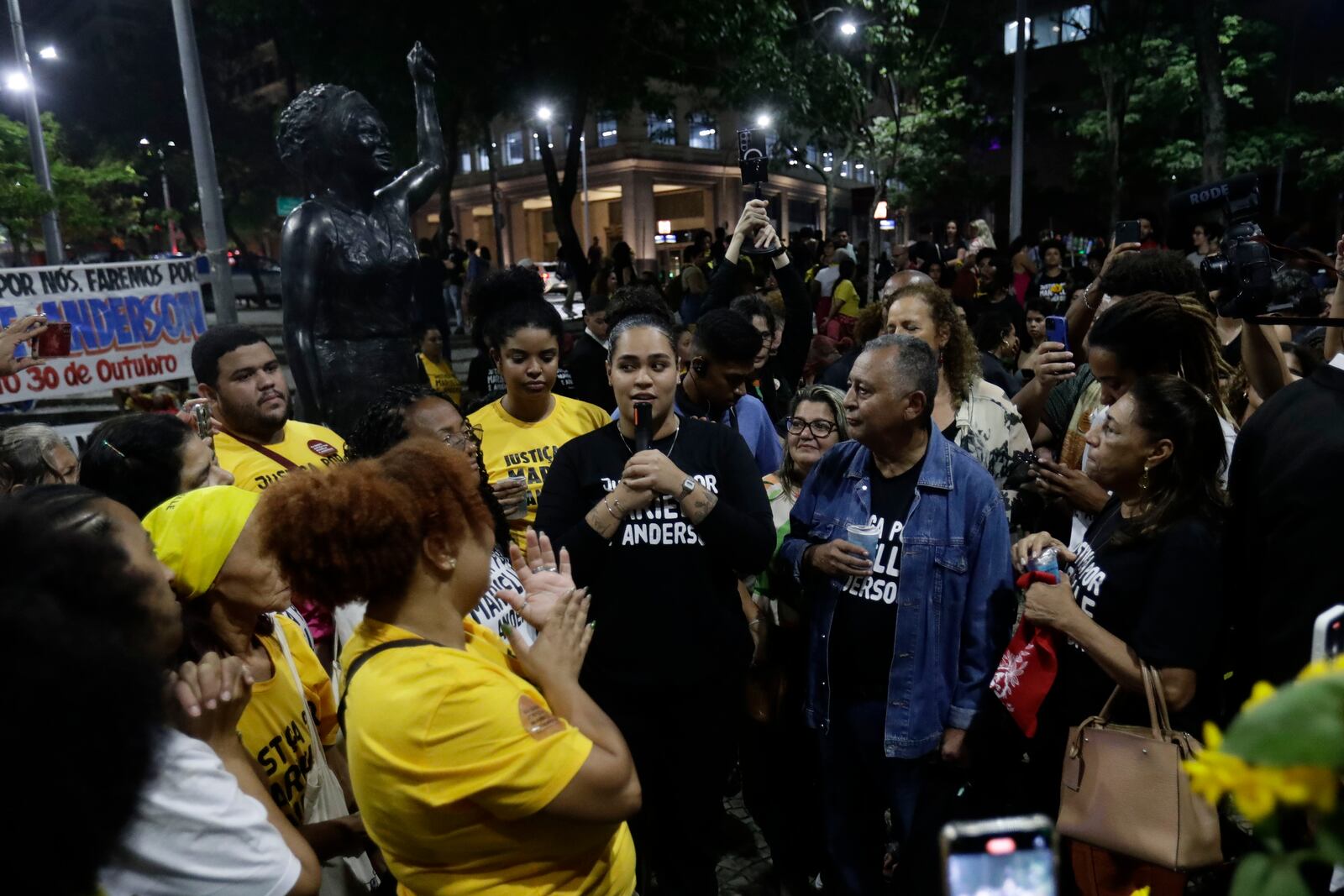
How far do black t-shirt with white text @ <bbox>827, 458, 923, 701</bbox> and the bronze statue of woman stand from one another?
2836mm

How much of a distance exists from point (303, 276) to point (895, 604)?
325 centimetres

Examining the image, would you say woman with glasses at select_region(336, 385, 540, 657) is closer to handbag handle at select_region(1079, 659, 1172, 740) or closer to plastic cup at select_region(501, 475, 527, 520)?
plastic cup at select_region(501, 475, 527, 520)

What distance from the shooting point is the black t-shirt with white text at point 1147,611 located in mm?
2428

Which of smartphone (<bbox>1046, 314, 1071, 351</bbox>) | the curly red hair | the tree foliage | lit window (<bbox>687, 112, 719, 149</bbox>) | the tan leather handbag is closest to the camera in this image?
the curly red hair

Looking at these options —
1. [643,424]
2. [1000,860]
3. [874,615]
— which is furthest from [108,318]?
[1000,860]

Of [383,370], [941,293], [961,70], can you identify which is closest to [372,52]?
[383,370]

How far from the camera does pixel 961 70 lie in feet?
120

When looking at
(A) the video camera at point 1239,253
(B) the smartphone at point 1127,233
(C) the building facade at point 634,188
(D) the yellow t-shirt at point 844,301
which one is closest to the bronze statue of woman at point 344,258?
(A) the video camera at point 1239,253

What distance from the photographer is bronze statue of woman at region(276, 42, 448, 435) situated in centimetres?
432

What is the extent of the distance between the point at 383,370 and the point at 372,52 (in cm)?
1203

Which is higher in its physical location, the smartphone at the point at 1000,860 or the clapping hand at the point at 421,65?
the clapping hand at the point at 421,65

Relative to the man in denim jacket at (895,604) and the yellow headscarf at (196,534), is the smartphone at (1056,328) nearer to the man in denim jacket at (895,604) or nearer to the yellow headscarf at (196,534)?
the man in denim jacket at (895,604)

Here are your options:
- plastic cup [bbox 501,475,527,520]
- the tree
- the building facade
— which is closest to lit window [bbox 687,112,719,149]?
the building facade

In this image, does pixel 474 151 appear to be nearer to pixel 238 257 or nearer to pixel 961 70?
pixel 238 257
